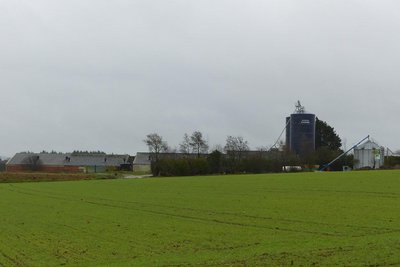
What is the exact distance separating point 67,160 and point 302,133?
91.0 metres

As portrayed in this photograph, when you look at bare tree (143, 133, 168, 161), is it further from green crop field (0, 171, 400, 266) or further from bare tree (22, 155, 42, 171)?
green crop field (0, 171, 400, 266)

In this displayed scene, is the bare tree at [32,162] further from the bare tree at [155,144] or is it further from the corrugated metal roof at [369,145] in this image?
the corrugated metal roof at [369,145]

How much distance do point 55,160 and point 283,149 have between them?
89397 millimetres

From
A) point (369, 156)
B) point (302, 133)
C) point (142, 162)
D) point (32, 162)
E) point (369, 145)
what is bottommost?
point (32, 162)

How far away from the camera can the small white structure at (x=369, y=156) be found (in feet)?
432

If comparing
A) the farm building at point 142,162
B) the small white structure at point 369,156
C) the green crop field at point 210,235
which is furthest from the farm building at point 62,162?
the green crop field at point 210,235

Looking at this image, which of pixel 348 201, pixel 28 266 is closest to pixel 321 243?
Result: pixel 28 266

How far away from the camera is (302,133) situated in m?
151

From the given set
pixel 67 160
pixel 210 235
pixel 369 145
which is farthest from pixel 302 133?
pixel 210 235

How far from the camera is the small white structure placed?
131750 mm

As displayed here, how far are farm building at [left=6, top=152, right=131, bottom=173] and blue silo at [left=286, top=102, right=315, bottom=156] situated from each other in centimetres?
6383

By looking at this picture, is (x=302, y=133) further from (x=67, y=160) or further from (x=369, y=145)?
(x=67, y=160)

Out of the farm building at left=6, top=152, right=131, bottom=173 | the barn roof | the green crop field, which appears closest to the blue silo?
the farm building at left=6, top=152, right=131, bottom=173

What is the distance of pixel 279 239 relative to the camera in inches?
785
